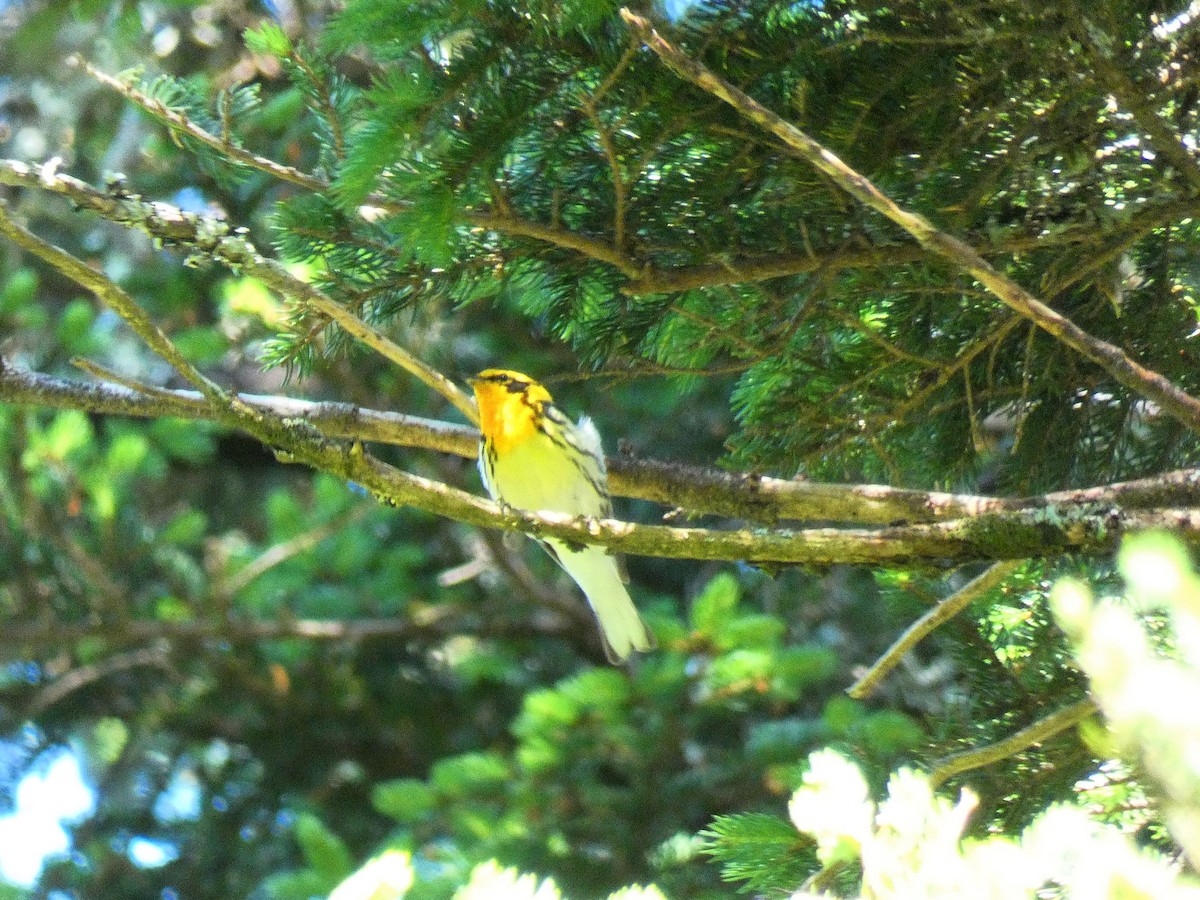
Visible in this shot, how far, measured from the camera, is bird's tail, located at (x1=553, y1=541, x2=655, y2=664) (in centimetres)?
383

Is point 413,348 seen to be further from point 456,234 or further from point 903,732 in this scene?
point 456,234

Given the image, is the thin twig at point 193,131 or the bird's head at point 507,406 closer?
the thin twig at point 193,131

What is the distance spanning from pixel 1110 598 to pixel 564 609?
408 cm

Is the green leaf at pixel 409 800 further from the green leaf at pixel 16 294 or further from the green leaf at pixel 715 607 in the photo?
the green leaf at pixel 16 294

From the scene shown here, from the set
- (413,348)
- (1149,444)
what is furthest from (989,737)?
(413,348)

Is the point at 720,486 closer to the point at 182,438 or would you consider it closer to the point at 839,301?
the point at 839,301

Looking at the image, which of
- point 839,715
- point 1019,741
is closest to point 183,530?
point 839,715

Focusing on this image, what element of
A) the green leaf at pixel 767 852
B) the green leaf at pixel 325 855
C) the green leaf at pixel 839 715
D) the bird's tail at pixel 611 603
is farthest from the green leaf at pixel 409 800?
the green leaf at pixel 767 852

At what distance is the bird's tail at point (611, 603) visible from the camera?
3.83m

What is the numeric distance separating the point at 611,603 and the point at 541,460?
65 cm

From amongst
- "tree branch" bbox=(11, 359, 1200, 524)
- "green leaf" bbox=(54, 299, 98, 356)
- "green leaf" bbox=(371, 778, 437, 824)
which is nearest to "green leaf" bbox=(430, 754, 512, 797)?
"green leaf" bbox=(371, 778, 437, 824)

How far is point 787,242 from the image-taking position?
2.08m

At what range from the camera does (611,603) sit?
3.96m

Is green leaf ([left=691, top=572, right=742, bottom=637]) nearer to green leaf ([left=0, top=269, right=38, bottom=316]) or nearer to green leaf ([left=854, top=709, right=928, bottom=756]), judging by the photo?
green leaf ([left=854, top=709, right=928, bottom=756])
